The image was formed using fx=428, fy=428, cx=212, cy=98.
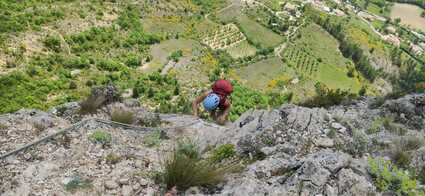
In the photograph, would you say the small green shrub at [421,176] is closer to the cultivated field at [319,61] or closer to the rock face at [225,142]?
the rock face at [225,142]

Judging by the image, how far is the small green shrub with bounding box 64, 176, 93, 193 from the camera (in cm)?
698

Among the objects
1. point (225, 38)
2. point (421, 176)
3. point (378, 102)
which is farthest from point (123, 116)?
point (225, 38)

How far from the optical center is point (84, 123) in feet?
29.4

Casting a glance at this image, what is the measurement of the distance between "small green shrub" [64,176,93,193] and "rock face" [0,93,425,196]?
2cm

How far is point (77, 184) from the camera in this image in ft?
23.2

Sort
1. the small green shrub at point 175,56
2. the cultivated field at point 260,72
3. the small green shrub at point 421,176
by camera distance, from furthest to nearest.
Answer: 1. the cultivated field at point 260,72
2. the small green shrub at point 175,56
3. the small green shrub at point 421,176

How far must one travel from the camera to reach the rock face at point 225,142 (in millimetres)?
6977

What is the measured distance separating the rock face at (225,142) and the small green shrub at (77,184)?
0.02m

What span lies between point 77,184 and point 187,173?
190 cm

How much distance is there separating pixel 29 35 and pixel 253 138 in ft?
93.6

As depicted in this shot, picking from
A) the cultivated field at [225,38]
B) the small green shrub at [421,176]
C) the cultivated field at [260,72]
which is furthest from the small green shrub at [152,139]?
the cultivated field at [225,38]

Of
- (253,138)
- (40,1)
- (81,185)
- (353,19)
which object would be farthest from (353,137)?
(353,19)

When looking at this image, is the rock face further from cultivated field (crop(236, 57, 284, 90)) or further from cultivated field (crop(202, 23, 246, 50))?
cultivated field (crop(202, 23, 246, 50))

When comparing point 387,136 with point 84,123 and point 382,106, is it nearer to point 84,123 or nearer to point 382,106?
point 382,106
